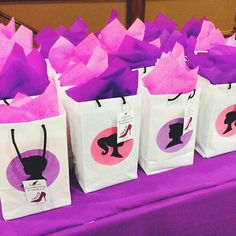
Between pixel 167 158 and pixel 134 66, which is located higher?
pixel 134 66

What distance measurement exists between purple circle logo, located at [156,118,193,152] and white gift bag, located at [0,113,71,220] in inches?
12.0

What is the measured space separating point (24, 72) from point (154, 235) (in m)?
0.61

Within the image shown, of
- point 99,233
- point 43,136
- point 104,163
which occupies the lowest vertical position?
point 99,233

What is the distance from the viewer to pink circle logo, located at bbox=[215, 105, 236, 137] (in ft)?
3.51

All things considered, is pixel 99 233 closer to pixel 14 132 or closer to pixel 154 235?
pixel 154 235

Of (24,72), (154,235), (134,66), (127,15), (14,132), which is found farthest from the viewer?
(127,15)

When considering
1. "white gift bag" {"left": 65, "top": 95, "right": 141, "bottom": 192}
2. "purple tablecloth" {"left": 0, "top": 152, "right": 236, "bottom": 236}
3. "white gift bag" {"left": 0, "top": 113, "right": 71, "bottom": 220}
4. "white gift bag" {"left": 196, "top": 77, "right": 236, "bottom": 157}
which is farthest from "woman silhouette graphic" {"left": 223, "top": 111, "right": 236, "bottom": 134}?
"white gift bag" {"left": 0, "top": 113, "right": 71, "bottom": 220}

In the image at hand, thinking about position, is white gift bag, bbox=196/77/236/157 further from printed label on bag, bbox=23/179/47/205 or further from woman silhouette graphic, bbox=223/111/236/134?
printed label on bag, bbox=23/179/47/205

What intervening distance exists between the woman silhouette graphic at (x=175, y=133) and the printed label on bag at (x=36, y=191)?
39 centimetres

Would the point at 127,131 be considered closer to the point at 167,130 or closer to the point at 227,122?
the point at 167,130

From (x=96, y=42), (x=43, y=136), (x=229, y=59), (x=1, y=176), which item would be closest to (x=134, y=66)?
(x=96, y=42)

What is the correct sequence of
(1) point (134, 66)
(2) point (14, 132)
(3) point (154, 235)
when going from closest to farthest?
(2) point (14, 132), (3) point (154, 235), (1) point (134, 66)

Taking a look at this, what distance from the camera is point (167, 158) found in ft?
3.39

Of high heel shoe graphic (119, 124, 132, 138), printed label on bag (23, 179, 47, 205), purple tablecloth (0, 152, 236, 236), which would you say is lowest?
purple tablecloth (0, 152, 236, 236)
